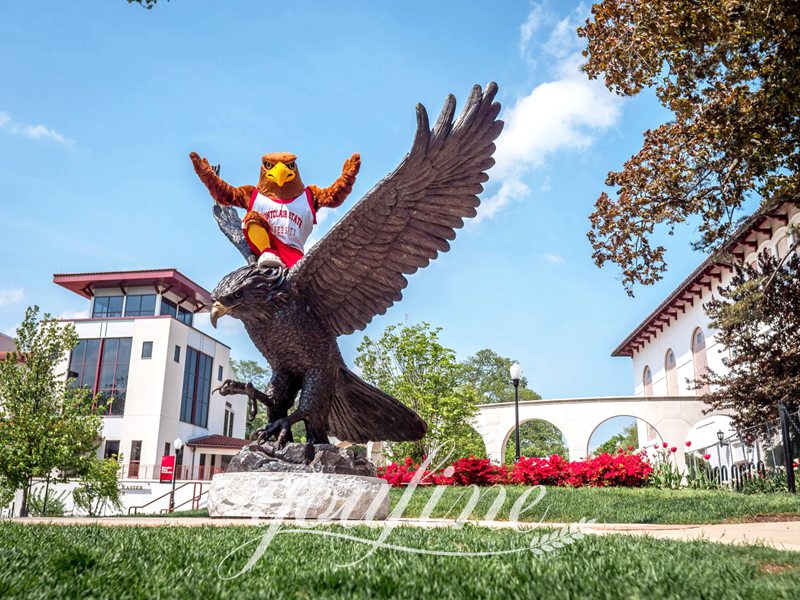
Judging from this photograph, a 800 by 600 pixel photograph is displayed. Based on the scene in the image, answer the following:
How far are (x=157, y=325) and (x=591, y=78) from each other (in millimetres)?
27100

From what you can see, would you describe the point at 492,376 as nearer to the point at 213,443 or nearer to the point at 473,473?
the point at 213,443

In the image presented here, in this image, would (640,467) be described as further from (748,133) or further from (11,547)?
(11,547)

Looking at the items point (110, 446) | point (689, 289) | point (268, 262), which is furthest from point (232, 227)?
point (110, 446)

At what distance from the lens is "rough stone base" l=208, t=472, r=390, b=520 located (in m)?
5.22

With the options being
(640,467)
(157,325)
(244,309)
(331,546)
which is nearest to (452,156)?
(244,309)

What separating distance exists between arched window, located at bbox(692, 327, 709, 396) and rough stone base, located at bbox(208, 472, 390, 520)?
73.2ft

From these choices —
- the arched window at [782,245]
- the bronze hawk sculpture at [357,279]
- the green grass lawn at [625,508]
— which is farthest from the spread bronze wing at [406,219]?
the arched window at [782,245]

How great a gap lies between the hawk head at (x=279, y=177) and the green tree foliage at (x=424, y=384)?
1067 cm

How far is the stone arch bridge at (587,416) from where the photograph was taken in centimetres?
2298

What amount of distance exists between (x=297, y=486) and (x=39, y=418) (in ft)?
33.3

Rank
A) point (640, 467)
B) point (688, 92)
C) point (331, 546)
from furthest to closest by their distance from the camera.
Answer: point (640, 467) → point (688, 92) → point (331, 546)

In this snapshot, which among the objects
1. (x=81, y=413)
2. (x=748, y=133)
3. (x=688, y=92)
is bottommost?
(x=81, y=413)

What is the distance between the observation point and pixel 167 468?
90.5 feet

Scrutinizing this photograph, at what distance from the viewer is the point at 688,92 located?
26.3 ft
